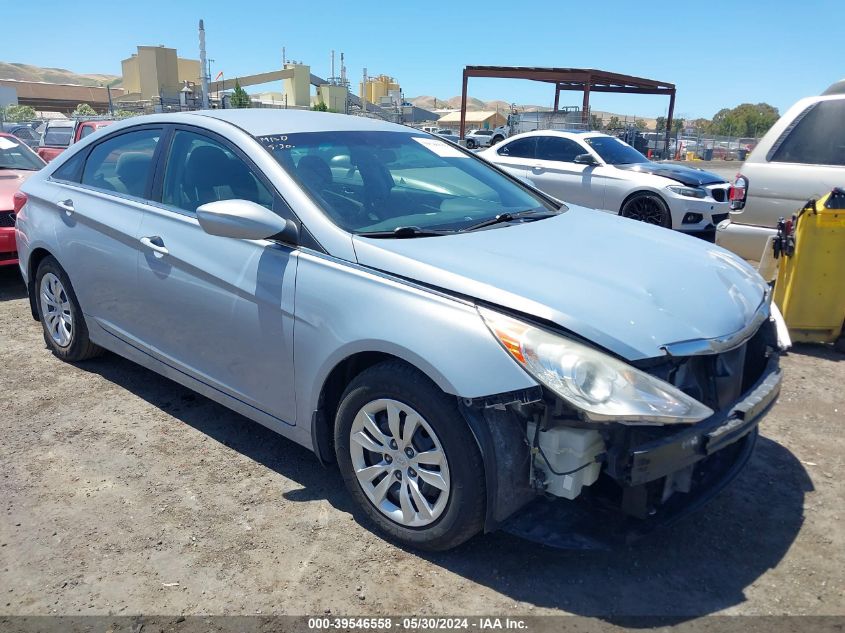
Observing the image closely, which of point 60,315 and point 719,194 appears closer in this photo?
point 60,315

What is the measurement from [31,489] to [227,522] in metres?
1.06

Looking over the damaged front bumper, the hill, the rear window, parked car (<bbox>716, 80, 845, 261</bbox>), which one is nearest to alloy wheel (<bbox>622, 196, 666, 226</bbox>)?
parked car (<bbox>716, 80, 845, 261</bbox>)

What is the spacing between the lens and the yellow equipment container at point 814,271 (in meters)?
5.07

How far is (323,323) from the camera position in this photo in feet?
9.36

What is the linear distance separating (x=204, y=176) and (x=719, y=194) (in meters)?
8.26

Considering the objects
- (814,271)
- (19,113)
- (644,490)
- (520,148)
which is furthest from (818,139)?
(19,113)

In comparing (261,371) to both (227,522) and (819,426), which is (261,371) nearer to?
(227,522)

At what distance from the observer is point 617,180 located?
991 centimetres

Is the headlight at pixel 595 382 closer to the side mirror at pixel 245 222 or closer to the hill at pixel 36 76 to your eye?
the side mirror at pixel 245 222

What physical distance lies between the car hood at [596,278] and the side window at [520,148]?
27.1ft

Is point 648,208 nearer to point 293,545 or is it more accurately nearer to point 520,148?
point 520,148

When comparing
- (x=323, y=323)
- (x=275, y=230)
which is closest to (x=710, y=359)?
(x=323, y=323)

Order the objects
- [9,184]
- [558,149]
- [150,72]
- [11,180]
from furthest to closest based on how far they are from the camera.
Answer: [150,72]
[558,149]
[11,180]
[9,184]

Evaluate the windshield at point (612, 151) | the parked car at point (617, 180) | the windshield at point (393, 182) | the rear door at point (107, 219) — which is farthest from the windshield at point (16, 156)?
the windshield at point (612, 151)
